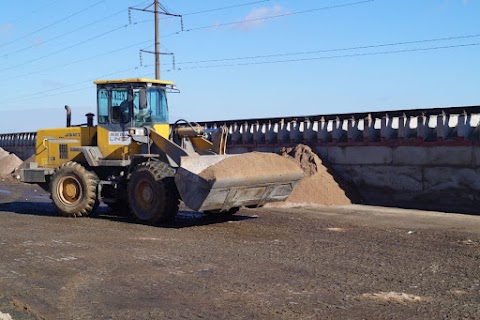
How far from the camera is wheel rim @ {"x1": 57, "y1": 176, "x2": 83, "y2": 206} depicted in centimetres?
1327

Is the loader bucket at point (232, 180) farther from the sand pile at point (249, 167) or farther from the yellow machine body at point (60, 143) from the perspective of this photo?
the yellow machine body at point (60, 143)

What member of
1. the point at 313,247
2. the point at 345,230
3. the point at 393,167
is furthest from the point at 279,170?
the point at 393,167

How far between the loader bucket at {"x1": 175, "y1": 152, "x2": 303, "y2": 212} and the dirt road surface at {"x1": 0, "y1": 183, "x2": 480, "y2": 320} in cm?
59

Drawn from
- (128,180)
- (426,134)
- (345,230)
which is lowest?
(345,230)

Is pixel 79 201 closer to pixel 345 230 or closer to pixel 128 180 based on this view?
pixel 128 180

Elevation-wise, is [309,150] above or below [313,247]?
above

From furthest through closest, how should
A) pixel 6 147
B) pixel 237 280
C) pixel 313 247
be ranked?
pixel 6 147
pixel 313 247
pixel 237 280

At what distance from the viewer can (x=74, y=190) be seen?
13.3 metres

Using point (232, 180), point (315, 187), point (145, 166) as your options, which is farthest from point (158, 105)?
point (315, 187)

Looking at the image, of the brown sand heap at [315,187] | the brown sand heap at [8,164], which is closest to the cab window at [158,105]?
the brown sand heap at [315,187]

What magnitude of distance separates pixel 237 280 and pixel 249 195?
→ 4.41 m

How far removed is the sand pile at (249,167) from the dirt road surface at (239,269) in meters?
1.08

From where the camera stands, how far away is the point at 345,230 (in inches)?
448

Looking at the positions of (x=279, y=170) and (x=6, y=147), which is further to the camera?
(x=6, y=147)
